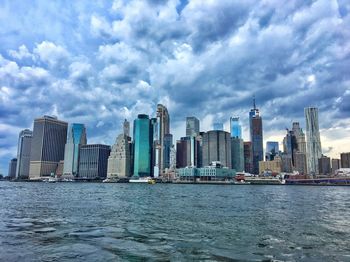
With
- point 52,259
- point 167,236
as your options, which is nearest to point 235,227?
point 167,236

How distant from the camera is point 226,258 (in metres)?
19.9

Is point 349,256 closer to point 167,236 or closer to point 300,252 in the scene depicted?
point 300,252

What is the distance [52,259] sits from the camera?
19.2m

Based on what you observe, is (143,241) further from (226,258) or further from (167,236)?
(226,258)

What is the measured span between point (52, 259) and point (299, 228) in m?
23.1

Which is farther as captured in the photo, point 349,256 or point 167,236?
point 167,236

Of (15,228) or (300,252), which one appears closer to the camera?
(300,252)

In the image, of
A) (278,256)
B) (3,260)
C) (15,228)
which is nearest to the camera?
(3,260)

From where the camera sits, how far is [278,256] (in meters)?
20.3

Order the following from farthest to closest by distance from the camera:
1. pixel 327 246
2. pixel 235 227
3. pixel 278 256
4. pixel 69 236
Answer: pixel 235 227 < pixel 69 236 < pixel 327 246 < pixel 278 256

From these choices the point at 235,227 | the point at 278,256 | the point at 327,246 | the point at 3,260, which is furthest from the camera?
the point at 235,227

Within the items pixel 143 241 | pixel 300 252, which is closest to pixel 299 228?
pixel 300 252

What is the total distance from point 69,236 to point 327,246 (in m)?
19.4

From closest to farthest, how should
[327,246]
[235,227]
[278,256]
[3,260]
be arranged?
[3,260] < [278,256] < [327,246] < [235,227]
